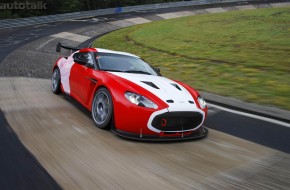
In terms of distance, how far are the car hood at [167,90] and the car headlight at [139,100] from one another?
21cm

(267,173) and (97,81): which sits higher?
(97,81)

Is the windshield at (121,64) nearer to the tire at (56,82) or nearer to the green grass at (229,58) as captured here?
the tire at (56,82)

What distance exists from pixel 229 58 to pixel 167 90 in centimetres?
858

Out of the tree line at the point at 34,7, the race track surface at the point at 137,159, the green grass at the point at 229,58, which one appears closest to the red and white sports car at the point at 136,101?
the race track surface at the point at 137,159

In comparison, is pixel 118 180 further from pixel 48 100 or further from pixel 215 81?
pixel 215 81

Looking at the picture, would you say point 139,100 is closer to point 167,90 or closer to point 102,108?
point 167,90

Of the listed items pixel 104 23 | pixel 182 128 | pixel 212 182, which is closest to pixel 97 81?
pixel 182 128

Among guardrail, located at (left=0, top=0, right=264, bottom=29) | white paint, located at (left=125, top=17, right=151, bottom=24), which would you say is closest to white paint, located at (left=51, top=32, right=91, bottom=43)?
guardrail, located at (left=0, top=0, right=264, bottom=29)

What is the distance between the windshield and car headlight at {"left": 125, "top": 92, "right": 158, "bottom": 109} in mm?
1180

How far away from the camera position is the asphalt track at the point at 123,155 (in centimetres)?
360

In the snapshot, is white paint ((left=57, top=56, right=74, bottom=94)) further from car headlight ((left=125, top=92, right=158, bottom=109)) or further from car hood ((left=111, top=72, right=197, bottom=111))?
car headlight ((left=125, top=92, right=158, bottom=109))

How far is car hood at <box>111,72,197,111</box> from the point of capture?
4.91m

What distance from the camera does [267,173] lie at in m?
3.94

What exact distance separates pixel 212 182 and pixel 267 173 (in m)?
0.74
